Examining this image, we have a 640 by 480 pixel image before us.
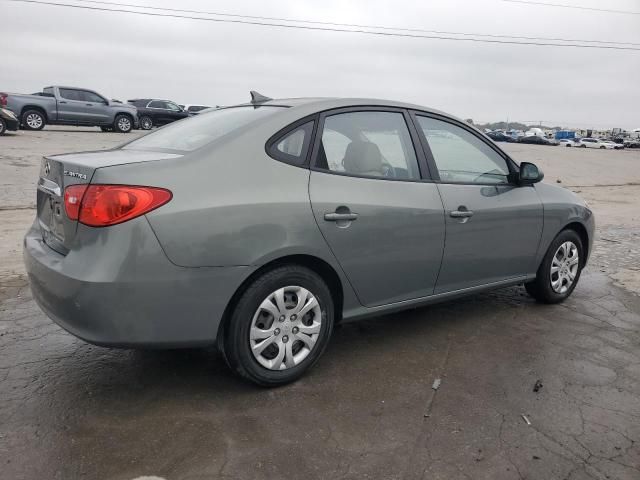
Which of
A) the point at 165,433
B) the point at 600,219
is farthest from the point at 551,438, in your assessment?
the point at 600,219

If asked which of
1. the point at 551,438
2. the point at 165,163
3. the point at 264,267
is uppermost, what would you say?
the point at 165,163

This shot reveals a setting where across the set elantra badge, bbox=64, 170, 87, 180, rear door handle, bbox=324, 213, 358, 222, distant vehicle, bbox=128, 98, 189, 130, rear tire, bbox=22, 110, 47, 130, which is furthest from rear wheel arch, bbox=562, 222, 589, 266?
distant vehicle, bbox=128, 98, 189, 130

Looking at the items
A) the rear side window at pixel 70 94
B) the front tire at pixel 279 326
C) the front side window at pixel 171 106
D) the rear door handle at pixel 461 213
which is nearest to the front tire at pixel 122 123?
the rear side window at pixel 70 94

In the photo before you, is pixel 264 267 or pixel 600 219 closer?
pixel 264 267

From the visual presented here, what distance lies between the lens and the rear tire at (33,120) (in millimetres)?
19625

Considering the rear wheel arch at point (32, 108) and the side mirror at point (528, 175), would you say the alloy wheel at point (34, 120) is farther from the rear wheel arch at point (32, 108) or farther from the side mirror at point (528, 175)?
the side mirror at point (528, 175)

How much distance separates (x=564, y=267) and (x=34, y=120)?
19.9 m

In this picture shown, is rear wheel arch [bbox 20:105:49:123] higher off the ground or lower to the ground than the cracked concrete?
higher

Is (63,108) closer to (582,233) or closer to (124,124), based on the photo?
(124,124)

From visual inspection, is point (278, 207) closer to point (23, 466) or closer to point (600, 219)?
point (23, 466)

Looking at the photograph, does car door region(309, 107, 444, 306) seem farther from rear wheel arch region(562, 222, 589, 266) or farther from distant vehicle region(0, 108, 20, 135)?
distant vehicle region(0, 108, 20, 135)

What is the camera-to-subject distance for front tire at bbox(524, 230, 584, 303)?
4.61 m

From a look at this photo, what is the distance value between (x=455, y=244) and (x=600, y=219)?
6887 millimetres

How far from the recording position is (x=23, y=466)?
2383mm
